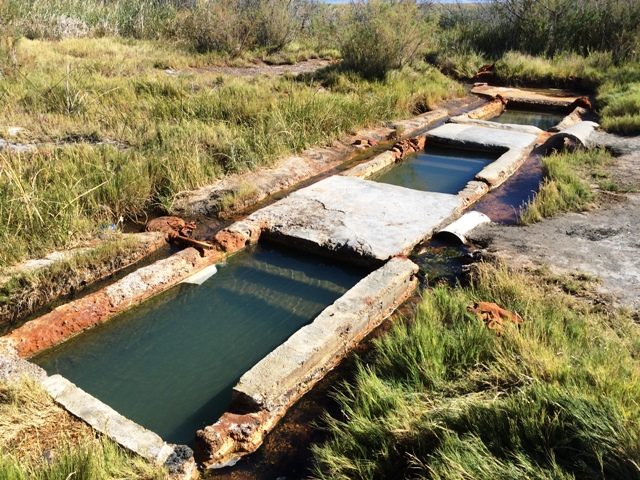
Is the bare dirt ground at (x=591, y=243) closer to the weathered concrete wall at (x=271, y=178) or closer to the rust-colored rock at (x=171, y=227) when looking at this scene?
the weathered concrete wall at (x=271, y=178)

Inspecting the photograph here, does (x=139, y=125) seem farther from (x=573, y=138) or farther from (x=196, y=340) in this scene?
(x=573, y=138)

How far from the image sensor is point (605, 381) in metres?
2.49

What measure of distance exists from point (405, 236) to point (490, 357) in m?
1.99

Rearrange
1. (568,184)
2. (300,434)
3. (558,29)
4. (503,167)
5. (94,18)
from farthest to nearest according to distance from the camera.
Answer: (94,18)
(558,29)
(503,167)
(568,184)
(300,434)

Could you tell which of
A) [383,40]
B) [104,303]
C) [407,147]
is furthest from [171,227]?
[383,40]

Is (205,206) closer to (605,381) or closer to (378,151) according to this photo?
(378,151)

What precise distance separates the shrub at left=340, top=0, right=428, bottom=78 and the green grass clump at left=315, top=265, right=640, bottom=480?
7.97 m

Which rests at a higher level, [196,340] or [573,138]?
[573,138]

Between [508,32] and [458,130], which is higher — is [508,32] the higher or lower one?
the higher one

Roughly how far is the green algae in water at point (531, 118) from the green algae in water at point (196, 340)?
6795mm

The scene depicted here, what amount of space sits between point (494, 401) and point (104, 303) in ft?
9.22

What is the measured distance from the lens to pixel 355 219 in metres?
5.20

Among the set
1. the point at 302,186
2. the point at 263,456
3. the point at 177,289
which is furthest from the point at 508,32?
the point at 263,456

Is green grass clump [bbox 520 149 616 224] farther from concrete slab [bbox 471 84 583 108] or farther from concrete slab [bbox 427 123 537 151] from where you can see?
concrete slab [bbox 471 84 583 108]
